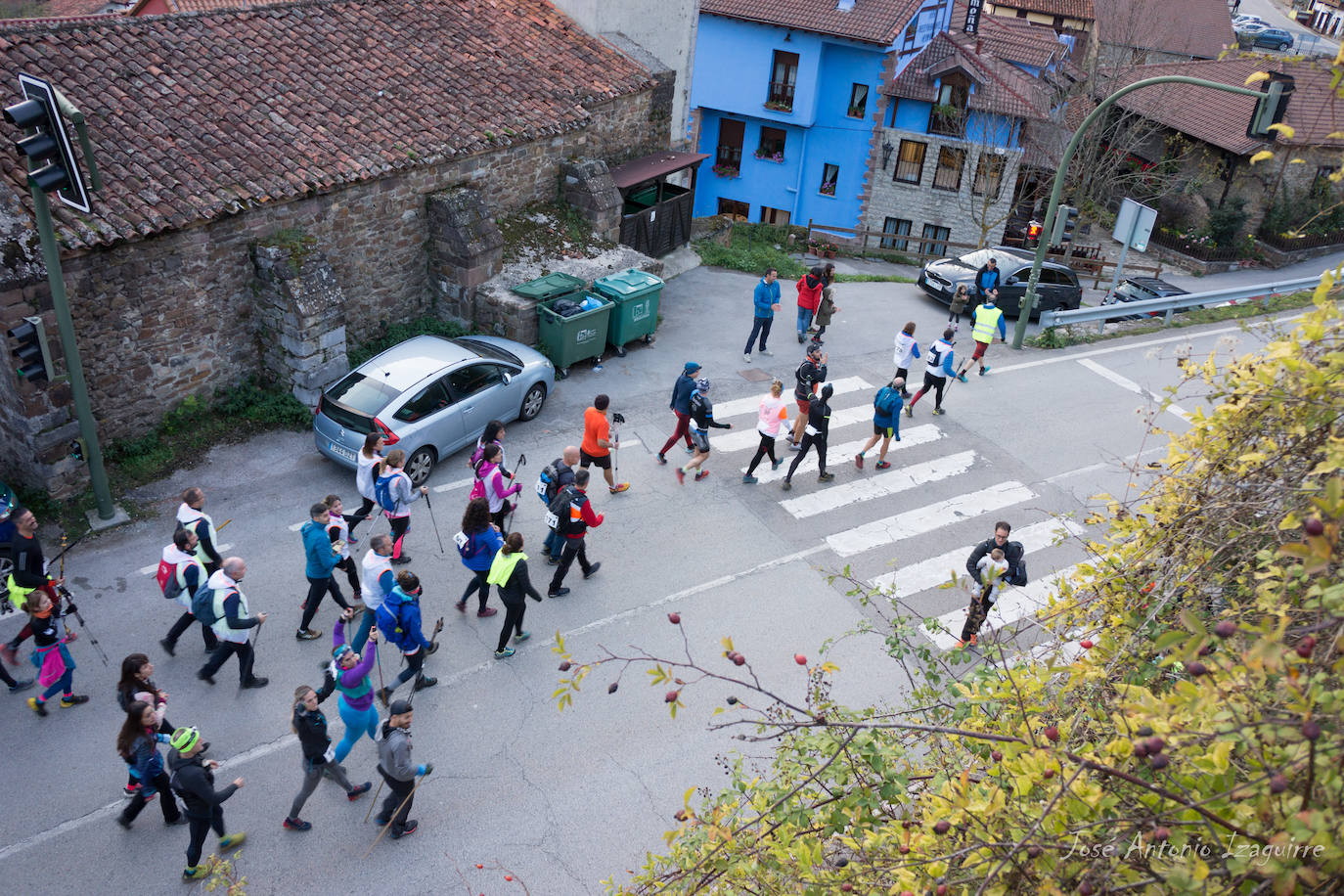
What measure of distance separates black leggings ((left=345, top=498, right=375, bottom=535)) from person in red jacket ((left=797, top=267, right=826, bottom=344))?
8.94 metres

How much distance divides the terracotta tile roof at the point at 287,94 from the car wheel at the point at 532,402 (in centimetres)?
386

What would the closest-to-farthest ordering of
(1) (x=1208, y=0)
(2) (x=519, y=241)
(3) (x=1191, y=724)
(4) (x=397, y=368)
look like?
(3) (x=1191, y=724)
(4) (x=397, y=368)
(2) (x=519, y=241)
(1) (x=1208, y=0)

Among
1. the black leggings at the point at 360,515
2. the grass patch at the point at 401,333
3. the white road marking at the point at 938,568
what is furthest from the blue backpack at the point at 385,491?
the white road marking at the point at 938,568

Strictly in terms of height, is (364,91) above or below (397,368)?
above

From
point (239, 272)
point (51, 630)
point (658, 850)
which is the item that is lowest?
point (658, 850)

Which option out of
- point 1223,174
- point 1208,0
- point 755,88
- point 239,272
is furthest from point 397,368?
point 1208,0

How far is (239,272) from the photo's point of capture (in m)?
13.2

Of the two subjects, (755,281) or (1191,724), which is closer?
(1191,724)

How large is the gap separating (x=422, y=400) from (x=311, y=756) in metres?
5.67

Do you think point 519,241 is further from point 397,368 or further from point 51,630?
point 51,630

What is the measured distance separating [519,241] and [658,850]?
1138 cm

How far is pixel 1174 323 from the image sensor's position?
2108cm

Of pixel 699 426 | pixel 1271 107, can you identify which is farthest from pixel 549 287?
pixel 1271 107

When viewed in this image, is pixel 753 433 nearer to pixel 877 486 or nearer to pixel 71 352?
pixel 877 486
